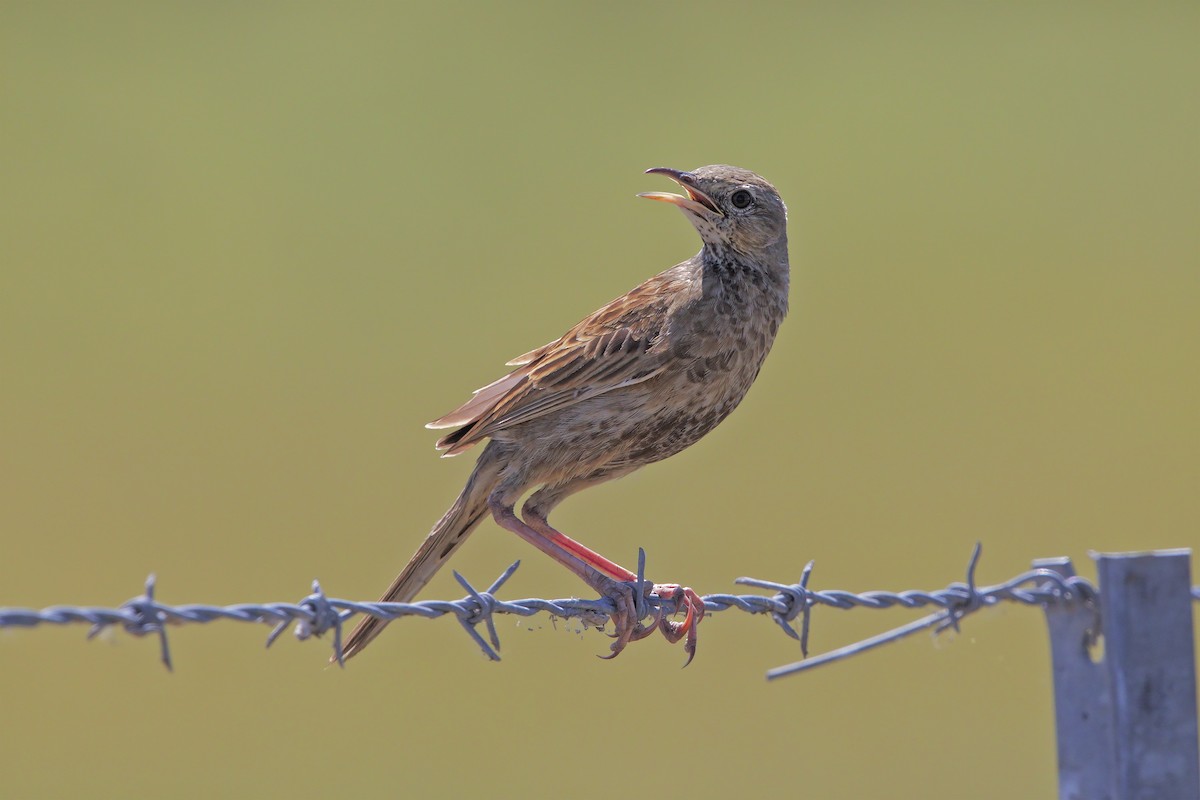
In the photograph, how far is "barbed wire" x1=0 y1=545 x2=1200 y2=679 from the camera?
3.13m

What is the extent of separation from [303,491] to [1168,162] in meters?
18.2

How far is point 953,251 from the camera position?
24609 millimetres

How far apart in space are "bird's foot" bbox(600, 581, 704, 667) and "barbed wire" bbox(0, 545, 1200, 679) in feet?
1.52

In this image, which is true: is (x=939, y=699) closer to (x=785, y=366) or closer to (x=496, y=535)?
(x=496, y=535)

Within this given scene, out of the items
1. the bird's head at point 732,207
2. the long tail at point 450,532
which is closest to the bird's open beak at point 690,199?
the bird's head at point 732,207

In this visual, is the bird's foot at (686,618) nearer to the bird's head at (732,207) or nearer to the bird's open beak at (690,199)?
the bird's head at (732,207)

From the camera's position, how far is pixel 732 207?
611cm

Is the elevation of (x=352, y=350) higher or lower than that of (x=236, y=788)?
higher

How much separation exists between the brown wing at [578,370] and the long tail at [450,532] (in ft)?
0.47

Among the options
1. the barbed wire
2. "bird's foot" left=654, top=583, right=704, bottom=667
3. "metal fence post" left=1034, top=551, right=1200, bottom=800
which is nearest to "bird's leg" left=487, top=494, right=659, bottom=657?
"bird's foot" left=654, top=583, right=704, bottom=667

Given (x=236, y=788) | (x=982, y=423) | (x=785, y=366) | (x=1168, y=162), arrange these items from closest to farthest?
(x=236, y=788), (x=982, y=423), (x=785, y=366), (x=1168, y=162)

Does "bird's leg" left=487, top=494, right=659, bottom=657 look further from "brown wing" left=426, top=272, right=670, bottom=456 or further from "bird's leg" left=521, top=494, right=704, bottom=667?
"brown wing" left=426, top=272, right=670, bottom=456

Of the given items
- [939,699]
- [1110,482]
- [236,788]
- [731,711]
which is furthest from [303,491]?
[1110,482]

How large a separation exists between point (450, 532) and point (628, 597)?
1.07 metres
